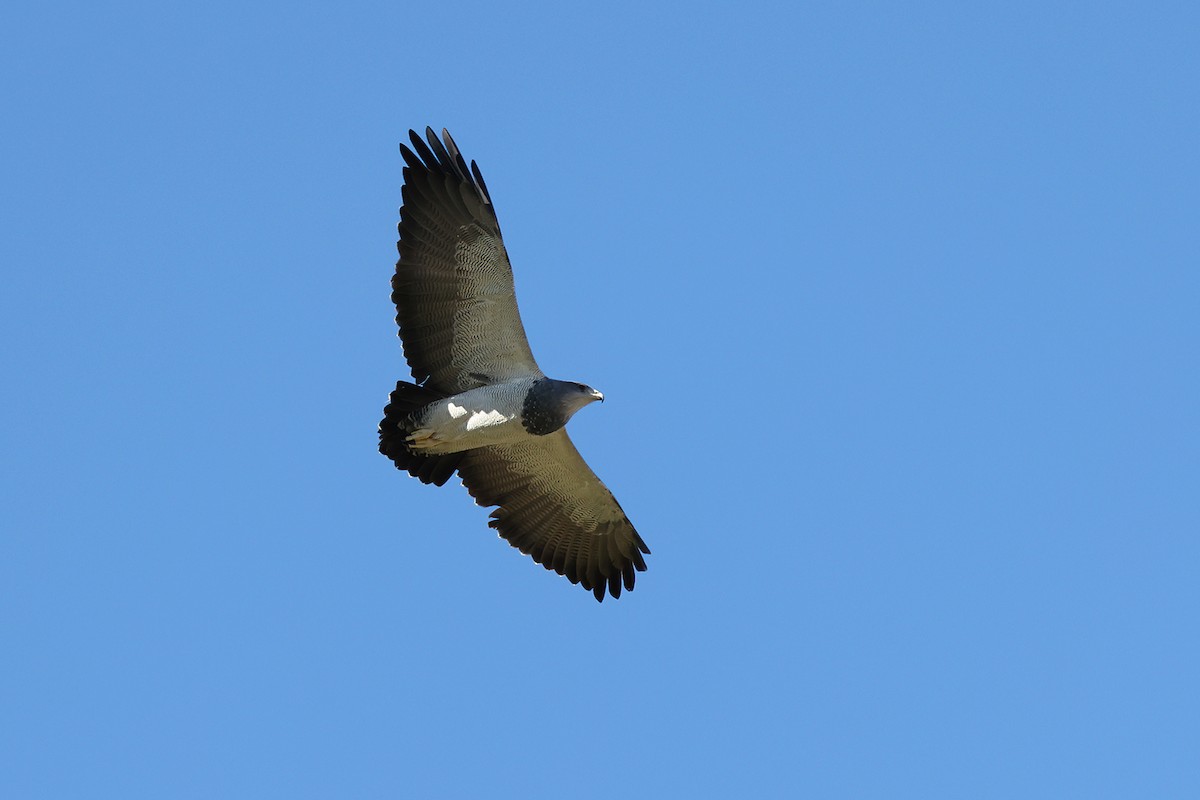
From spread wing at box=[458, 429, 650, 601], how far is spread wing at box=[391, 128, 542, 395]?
1407 mm

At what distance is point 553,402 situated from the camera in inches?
613

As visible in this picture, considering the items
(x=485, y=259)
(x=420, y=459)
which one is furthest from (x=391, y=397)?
(x=485, y=259)

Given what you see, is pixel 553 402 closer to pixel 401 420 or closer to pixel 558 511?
pixel 401 420

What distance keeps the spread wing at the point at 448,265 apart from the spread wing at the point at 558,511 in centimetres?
141

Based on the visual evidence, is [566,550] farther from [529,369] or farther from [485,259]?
[485,259]

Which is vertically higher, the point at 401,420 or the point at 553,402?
the point at 553,402

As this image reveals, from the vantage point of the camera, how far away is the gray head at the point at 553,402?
51.1ft

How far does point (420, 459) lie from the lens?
16.2 metres

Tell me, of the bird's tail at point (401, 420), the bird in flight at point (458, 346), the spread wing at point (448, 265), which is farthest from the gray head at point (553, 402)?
the bird's tail at point (401, 420)

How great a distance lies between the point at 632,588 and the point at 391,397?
12.6ft

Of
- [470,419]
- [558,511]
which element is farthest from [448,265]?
[558,511]

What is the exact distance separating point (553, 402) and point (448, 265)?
1767 millimetres

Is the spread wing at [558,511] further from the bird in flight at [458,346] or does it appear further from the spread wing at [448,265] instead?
the spread wing at [448,265]

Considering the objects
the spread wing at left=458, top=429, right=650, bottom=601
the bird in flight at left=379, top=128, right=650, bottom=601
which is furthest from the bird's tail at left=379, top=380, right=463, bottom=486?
the spread wing at left=458, top=429, right=650, bottom=601
